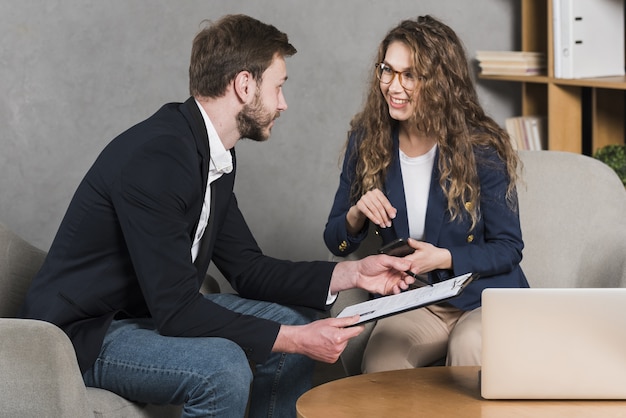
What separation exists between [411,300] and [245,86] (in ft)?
2.26

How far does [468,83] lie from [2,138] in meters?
1.82

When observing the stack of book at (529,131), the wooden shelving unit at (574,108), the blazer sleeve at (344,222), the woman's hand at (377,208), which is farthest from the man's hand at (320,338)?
the stack of book at (529,131)

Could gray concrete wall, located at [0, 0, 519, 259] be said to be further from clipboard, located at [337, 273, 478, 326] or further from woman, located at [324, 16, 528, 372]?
clipboard, located at [337, 273, 478, 326]

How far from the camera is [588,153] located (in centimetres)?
390

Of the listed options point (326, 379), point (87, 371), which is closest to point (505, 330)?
point (87, 371)

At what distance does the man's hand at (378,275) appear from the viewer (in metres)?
2.51

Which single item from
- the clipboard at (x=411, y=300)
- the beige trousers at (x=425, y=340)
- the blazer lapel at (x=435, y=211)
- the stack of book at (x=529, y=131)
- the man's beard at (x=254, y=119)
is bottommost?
the beige trousers at (x=425, y=340)

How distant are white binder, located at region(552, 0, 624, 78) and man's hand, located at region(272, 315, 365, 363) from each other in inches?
73.0

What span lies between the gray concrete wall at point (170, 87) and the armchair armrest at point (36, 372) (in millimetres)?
1755

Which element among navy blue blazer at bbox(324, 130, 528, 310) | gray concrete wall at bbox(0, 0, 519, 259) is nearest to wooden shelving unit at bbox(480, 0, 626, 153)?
gray concrete wall at bbox(0, 0, 519, 259)

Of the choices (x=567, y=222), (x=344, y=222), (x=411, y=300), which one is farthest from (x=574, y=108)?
(x=411, y=300)

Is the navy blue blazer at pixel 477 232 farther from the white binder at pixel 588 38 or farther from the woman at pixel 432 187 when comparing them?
the white binder at pixel 588 38

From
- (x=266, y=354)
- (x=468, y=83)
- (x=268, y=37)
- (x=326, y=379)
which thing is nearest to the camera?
(x=266, y=354)

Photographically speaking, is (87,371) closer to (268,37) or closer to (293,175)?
(268,37)
